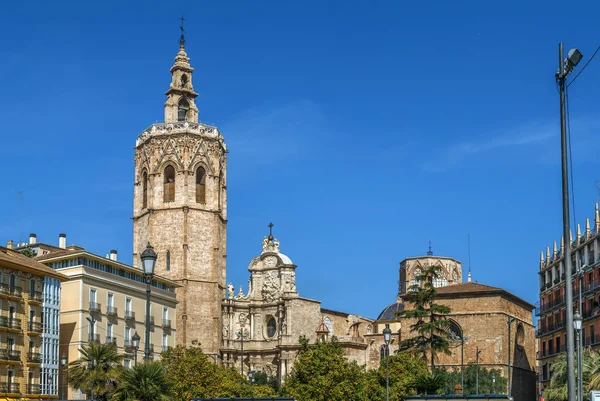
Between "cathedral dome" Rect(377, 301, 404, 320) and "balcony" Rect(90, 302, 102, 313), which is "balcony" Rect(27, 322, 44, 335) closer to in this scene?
"balcony" Rect(90, 302, 102, 313)

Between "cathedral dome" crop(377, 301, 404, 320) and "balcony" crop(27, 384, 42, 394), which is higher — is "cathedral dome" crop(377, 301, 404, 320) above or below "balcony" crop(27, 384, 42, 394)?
above

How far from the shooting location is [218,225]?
89250mm

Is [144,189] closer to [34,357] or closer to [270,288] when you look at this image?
[270,288]

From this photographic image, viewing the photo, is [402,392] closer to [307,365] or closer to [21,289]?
[307,365]

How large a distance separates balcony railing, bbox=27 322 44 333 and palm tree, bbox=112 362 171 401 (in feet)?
81.6

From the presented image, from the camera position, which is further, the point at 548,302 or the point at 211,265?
the point at 211,265

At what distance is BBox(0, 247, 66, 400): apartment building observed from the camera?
171 ft

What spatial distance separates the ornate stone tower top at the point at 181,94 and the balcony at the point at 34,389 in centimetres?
4073

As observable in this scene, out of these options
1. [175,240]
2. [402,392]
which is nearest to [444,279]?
[175,240]

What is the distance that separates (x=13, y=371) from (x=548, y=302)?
45917mm

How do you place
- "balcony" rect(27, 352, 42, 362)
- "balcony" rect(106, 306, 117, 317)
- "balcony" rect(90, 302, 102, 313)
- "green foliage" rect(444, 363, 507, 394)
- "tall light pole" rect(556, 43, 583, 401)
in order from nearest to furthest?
"tall light pole" rect(556, 43, 583, 401) → "balcony" rect(27, 352, 42, 362) → "balcony" rect(90, 302, 102, 313) → "balcony" rect(106, 306, 117, 317) → "green foliage" rect(444, 363, 507, 394)

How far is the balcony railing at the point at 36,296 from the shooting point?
55062 mm

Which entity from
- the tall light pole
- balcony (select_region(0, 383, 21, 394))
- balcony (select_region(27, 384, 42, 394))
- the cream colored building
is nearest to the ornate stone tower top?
the cream colored building

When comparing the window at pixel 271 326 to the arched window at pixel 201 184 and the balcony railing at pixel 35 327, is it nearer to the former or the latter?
the arched window at pixel 201 184
